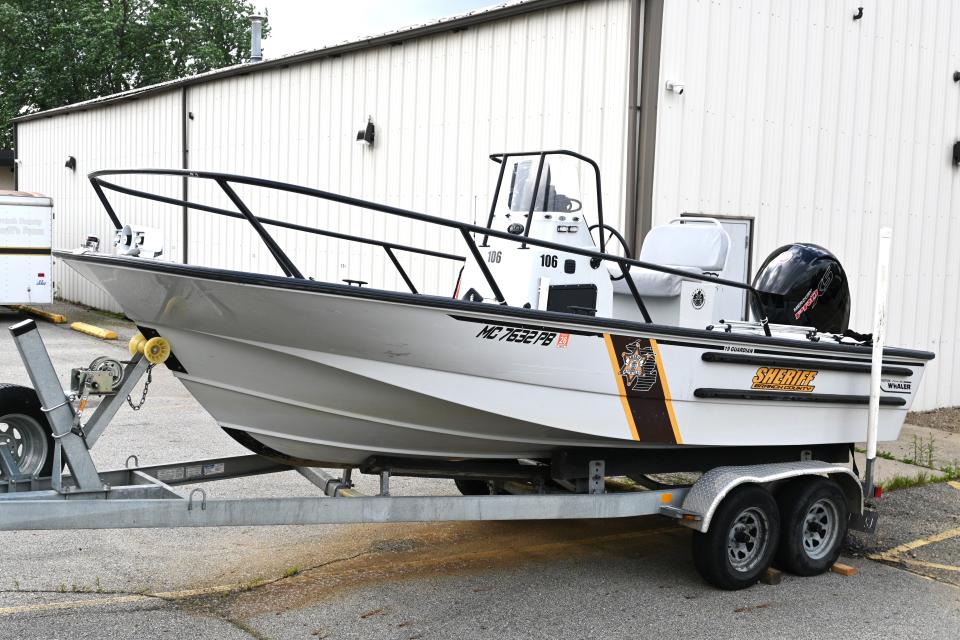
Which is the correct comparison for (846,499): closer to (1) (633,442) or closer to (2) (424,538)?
(1) (633,442)

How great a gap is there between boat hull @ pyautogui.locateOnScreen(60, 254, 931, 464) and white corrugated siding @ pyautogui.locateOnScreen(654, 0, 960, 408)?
392 centimetres

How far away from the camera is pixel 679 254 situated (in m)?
6.40

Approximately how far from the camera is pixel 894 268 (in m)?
11.4

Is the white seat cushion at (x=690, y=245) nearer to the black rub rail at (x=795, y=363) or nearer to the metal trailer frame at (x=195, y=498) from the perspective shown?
the black rub rail at (x=795, y=363)

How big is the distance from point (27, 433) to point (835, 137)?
28.5ft

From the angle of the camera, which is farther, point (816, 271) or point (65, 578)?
point (816, 271)

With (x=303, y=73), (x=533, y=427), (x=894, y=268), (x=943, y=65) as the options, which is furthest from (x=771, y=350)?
(x=303, y=73)

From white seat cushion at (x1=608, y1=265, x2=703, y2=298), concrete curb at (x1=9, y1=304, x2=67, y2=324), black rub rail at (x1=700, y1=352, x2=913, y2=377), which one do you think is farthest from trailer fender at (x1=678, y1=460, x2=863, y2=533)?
concrete curb at (x1=9, y1=304, x2=67, y2=324)

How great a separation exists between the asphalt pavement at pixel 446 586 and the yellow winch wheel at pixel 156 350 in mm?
1215

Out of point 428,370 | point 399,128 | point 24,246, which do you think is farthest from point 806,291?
point 24,246

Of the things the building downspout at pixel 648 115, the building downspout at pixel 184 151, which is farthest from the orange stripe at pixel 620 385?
the building downspout at pixel 184 151

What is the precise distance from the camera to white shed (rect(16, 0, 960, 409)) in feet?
29.8

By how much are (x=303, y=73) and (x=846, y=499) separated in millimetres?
10205

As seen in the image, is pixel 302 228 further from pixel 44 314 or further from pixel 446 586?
pixel 44 314
